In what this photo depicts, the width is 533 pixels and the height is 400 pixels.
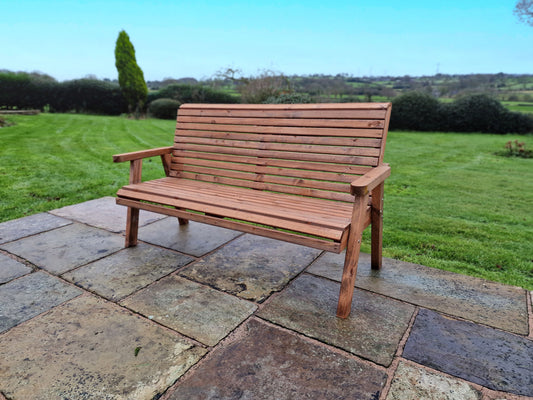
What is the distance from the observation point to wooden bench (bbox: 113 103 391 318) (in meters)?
1.98

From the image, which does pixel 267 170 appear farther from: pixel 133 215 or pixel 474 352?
pixel 474 352

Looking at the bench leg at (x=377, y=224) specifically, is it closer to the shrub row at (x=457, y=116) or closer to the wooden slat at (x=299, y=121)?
the wooden slat at (x=299, y=121)

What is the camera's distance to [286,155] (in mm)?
2742

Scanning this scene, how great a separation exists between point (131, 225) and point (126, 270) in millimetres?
466

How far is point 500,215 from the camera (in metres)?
4.02

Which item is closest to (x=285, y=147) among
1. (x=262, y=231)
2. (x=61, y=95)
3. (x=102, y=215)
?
(x=262, y=231)

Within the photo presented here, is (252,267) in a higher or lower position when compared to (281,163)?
lower

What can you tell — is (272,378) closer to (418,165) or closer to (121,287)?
(121,287)

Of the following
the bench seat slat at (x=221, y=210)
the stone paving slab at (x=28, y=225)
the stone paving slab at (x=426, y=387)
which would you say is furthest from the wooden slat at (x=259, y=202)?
the stone paving slab at (x=28, y=225)

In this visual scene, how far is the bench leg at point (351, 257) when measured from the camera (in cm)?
190

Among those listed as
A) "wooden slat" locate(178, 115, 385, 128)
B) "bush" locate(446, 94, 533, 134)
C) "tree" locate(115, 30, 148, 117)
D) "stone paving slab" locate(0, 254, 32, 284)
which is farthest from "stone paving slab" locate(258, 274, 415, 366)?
"tree" locate(115, 30, 148, 117)

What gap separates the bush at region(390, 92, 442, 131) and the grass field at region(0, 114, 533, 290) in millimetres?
5926

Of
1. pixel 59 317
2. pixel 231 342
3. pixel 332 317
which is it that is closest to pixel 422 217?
pixel 332 317

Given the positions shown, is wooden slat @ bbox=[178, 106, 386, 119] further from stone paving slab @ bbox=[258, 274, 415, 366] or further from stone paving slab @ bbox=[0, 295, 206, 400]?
stone paving slab @ bbox=[0, 295, 206, 400]
